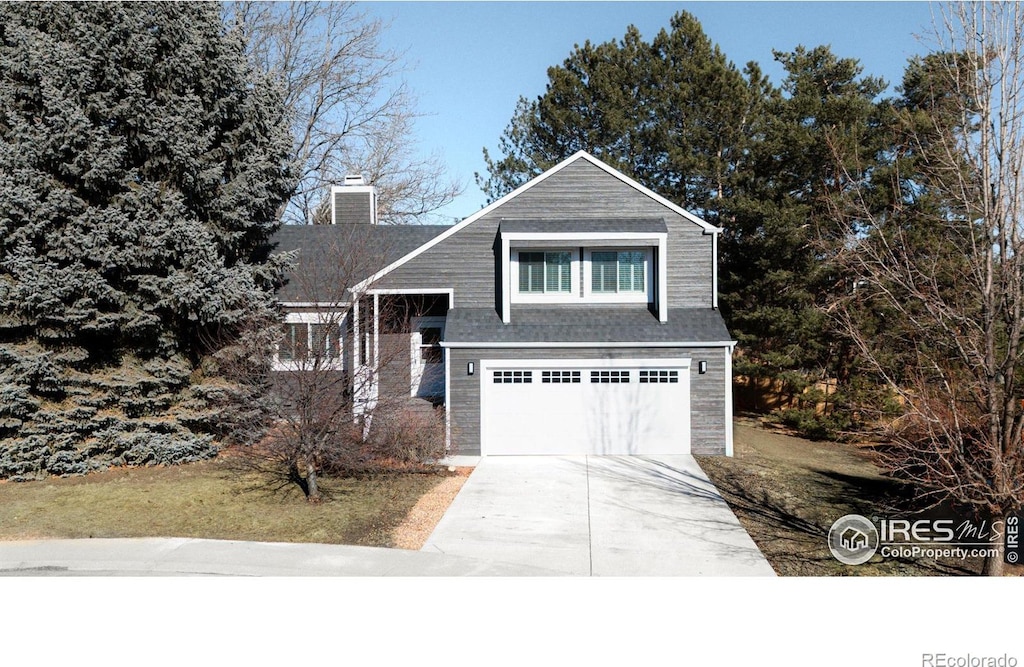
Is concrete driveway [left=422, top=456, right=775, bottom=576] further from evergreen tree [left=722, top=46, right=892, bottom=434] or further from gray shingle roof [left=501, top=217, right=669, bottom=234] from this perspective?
evergreen tree [left=722, top=46, right=892, bottom=434]

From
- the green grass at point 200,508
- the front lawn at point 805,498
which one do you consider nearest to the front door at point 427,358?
the green grass at point 200,508

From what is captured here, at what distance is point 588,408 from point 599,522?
545 cm

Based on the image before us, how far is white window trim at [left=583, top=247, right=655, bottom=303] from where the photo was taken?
17.6 metres

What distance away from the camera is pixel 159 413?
15383mm

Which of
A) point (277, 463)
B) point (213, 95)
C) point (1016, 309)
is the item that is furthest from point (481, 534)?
point (213, 95)

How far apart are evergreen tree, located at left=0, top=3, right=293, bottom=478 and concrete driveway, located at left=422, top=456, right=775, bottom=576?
6.71 m

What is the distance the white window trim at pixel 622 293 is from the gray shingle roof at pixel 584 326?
0.24 m

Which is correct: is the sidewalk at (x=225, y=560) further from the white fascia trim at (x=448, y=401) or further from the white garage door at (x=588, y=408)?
the white garage door at (x=588, y=408)

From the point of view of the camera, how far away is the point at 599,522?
11016 millimetres

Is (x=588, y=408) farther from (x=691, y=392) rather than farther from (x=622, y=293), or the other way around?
(x=622, y=293)

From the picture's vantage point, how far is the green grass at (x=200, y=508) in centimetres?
1039

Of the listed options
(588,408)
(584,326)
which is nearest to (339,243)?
(584,326)

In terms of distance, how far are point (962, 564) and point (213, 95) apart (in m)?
15.6

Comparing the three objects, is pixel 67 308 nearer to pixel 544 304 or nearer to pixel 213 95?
pixel 213 95
